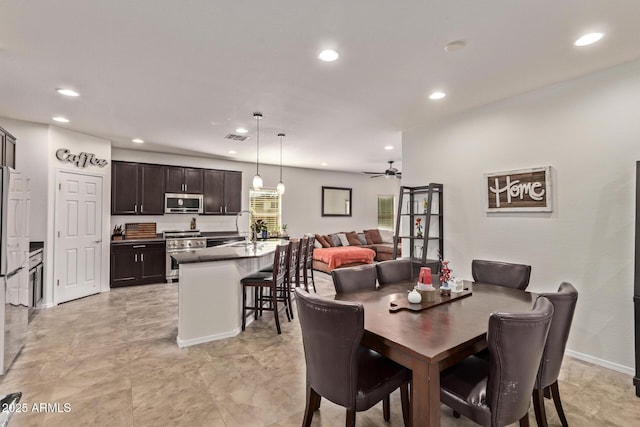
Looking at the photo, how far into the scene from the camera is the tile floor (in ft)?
7.03

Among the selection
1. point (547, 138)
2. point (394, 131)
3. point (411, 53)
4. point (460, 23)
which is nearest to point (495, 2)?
point (460, 23)

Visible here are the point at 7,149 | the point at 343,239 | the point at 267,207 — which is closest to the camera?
the point at 7,149

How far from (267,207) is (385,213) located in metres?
4.22

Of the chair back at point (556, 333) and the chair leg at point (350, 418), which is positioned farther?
the chair back at point (556, 333)

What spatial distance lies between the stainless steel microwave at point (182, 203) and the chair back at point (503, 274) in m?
5.72

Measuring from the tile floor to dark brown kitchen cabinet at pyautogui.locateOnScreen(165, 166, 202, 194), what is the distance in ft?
10.9

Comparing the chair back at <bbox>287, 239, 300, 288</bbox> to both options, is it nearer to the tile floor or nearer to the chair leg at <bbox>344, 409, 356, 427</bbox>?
the tile floor

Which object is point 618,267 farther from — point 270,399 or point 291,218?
point 291,218

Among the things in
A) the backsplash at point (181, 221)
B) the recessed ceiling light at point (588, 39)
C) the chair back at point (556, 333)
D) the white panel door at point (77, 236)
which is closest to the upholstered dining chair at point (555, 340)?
the chair back at point (556, 333)

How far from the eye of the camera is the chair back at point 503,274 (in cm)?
271

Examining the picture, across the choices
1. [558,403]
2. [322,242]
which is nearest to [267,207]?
[322,242]

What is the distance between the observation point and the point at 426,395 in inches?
55.1

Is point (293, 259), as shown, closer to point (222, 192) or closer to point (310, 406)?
point (310, 406)

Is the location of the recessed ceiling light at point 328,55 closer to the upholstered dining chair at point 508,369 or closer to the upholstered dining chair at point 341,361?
the upholstered dining chair at point 341,361
